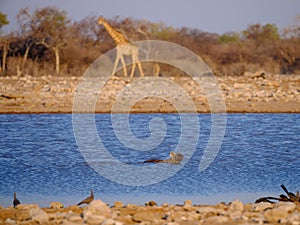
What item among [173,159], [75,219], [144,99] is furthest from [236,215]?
[144,99]

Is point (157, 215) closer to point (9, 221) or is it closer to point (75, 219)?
point (75, 219)

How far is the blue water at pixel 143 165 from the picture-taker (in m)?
7.46

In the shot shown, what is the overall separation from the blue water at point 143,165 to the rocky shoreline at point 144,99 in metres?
1.43

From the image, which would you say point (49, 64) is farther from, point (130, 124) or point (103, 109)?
point (130, 124)

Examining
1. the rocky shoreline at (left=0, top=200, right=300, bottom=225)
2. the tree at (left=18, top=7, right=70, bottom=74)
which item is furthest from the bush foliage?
the rocky shoreline at (left=0, top=200, right=300, bottom=225)

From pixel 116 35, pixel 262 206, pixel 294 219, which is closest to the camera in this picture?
pixel 294 219

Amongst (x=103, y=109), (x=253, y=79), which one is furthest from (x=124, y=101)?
(x=253, y=79)

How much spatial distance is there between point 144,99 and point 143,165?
26.3ft

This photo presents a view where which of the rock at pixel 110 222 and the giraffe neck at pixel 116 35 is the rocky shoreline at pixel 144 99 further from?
the rock at pixel 110 222

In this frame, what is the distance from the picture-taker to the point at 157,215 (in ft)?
18.9

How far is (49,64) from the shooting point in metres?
26.4

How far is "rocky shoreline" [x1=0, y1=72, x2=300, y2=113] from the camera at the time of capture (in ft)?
52.4

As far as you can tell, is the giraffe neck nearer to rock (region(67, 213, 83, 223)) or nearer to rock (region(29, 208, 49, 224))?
rock (region(29, 208, 49, 224))

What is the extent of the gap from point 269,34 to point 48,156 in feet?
89.6
